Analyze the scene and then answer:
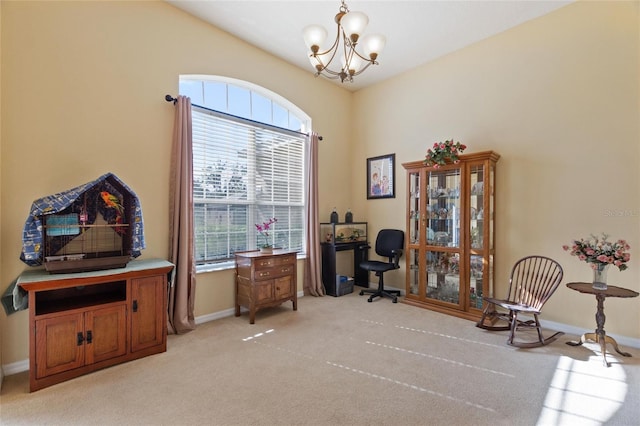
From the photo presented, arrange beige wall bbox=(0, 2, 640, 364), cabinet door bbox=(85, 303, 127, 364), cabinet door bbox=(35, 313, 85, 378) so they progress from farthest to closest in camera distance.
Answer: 1. beige wall bbox=(0, 2, 640, 364)
2. cabinet door bbox=(85, 303, 127, 364)
3. cabinet door bbox=(35, 313, 85, 378)

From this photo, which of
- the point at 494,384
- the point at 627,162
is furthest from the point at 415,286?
the point at 627,162

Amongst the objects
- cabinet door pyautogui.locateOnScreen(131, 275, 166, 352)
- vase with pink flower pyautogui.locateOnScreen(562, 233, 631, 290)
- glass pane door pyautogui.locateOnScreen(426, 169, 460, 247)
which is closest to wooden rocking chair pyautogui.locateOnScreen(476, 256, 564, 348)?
vase with pink flower pyautogui.locateOnScreen(562, 233, 631, 290)

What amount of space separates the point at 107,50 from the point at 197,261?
2.38 meters

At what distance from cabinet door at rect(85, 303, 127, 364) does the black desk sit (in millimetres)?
2899

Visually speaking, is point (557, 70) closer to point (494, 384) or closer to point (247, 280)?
point (494, 384)

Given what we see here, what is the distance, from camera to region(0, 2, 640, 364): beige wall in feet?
8.30

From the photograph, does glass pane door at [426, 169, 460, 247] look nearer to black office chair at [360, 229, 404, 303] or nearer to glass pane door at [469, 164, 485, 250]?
glass pane door at [469, 164, 485, 250]

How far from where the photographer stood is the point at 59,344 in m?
2.27

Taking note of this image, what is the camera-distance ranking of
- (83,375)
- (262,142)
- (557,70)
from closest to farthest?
(83,375) → (557,70) → (262,142)

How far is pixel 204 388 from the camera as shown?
7.22 ft

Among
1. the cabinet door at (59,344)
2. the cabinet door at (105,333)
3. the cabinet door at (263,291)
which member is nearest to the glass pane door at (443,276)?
the cabinet door at (263,291)

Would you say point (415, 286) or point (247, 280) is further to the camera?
point (415, 286)

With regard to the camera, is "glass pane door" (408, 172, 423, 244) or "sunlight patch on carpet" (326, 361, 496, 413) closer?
"sunlight patch on carpet" (326, 361, 496, 413)

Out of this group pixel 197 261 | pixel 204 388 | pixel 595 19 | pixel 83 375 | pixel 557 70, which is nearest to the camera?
pixel 204 388
